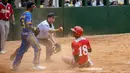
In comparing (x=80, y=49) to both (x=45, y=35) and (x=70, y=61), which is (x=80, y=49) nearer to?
(x=70, y=61)

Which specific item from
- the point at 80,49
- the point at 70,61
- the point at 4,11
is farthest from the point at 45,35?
the point at 4,11

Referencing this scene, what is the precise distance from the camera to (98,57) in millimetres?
12688

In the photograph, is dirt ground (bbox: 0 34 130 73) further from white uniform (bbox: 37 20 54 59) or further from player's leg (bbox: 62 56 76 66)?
white uniform (bbox: 37 20 54 59)

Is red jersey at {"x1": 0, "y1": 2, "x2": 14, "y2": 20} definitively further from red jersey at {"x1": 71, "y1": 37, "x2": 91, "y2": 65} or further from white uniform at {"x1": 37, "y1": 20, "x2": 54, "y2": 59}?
red jersey at {"x1": 71, "y1": 37, "x2": 91, "y2": 65}

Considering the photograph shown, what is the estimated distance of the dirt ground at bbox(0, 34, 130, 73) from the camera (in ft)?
33.6

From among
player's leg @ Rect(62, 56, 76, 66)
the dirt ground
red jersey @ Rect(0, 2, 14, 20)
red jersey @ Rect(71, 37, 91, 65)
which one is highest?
red jersey @ Rect(0, 2, 14, 20)

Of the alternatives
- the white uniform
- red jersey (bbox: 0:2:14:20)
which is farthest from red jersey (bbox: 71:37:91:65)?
red jersey (bbox: 0:2:14:20)

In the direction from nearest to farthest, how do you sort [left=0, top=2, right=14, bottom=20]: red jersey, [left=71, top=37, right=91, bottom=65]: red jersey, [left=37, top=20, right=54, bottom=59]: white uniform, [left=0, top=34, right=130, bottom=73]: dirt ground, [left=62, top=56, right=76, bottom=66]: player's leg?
[left=71, top=37, right=91, bottom=65]: red jersey
[left=62, top=56, right=76, bottom=66]: player's leg
[left=0, top=34, right=130, bottom=73]: dirt ground
[left=37, top=20, right=54, bottom=59]: white uniform
[left=0, top=2, right=14, bottom=20]: red jersey

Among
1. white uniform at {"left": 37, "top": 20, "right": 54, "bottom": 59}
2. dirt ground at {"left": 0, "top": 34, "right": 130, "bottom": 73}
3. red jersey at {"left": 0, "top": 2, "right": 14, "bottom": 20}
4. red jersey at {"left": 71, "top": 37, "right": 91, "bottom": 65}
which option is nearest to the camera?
red jersey at {"left": 71, "top": 37, "right": 91, "bottom": 65}

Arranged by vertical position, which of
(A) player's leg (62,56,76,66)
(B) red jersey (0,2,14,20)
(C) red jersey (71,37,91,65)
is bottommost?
(A) player's leg (62,56,76,66)

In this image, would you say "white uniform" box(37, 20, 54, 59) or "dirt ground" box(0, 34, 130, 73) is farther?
"white uniform" box(37, 20, 54, 59)

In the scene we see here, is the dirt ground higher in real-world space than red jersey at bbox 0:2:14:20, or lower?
lower

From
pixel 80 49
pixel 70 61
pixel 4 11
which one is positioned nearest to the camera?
pixel 80 49

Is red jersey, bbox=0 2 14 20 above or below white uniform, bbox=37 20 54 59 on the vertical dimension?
above
